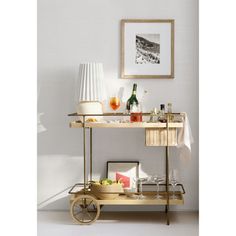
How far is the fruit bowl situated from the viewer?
414 centimetres

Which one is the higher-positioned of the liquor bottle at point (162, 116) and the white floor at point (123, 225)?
the liquor bottle at point (162, 116)

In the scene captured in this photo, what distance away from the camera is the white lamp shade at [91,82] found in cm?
424

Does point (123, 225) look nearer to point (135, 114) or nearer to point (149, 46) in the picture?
point (135, 114)

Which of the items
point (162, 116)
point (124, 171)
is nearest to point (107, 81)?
point (162, 116)

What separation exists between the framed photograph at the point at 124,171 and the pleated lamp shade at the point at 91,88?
22.8 inches

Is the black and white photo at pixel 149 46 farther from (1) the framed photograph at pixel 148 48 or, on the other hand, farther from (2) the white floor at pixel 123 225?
(2) the white floor at pixel 123 225

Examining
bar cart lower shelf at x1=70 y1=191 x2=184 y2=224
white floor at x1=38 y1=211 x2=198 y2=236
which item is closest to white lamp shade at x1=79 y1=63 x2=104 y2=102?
bar cart lower shelf at x1=70 y1=191 x2=184 y2=224

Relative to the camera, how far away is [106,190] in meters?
4.14

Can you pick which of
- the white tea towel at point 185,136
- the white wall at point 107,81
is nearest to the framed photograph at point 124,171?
the white wall at point 107,81

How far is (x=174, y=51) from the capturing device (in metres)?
4.54

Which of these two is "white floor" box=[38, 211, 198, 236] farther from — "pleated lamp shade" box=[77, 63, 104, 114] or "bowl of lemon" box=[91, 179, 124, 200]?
"pleated lamp shade" box=[77, 63, 104, 114]

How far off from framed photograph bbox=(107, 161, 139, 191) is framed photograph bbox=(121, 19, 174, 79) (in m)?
0.82
